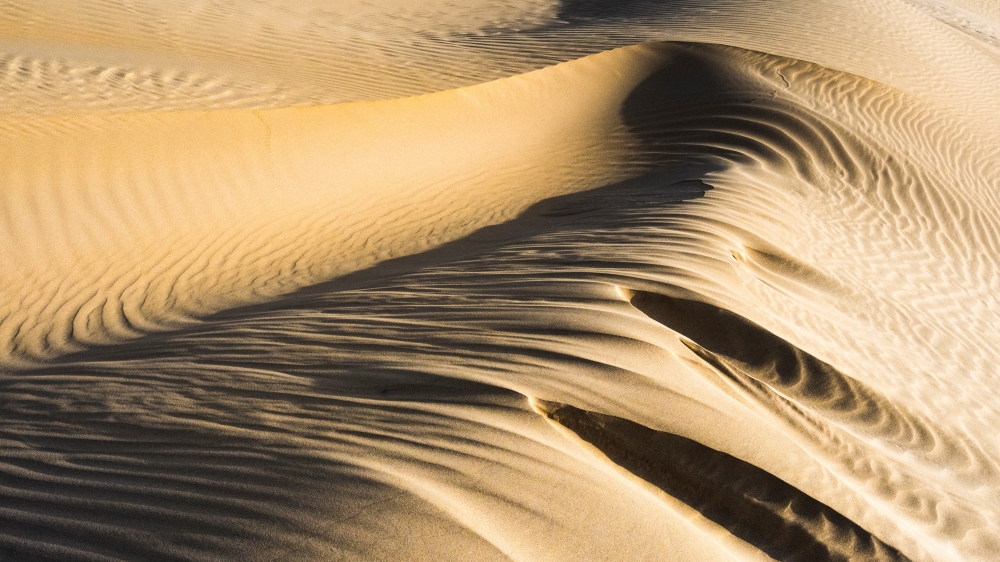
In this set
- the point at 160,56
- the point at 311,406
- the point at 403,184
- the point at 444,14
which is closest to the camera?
the point at 311,406

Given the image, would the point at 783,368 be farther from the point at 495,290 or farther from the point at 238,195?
the point at 238,195

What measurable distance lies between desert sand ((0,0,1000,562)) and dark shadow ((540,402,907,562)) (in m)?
0.01

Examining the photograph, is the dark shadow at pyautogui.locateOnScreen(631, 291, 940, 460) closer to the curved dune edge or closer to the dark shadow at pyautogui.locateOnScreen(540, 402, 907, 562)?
the dark shadow at pyautogui.locateOnScreen(540, 402, 907, 562)

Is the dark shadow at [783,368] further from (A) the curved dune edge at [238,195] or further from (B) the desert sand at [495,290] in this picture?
(A) the curved dune edge at [238,195]

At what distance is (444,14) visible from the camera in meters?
15.9

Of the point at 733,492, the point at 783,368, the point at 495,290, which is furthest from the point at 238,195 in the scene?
the point at 733,492

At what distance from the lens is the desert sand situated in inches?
94.7

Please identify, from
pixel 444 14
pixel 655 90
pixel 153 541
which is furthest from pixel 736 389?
pixel 444 14

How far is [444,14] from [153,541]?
49.8ft

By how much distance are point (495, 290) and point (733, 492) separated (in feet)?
6.50

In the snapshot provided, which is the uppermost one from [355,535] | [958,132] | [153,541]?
[958,132]

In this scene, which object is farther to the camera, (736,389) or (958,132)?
(958,132)

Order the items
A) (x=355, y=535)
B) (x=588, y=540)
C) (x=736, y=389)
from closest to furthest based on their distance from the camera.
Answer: (x=355, y=535), (x=588, y=540), (x=736, y=389)

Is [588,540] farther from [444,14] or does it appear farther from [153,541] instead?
[444,14]
